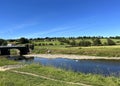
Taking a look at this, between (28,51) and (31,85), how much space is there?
105493 millimetres

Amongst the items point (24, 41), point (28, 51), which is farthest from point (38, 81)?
point (24, 41)

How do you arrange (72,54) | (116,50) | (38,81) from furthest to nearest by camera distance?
(72,54), (116,50), (38,81)

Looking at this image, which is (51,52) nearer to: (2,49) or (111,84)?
(2,49)

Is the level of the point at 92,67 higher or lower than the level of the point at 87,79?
lower

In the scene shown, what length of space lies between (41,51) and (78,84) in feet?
315

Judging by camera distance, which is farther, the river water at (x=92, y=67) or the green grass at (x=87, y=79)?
the river water at (x=92, y=67)

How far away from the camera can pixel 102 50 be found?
9162 centimetres

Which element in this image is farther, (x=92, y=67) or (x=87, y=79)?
(x=92, y=67)

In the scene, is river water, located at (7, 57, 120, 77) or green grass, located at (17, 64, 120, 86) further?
river water, located at (7, 57, 120, 77)

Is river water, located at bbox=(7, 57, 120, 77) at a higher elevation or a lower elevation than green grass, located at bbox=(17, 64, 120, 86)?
lower

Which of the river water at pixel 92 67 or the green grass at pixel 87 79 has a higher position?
the green grass at pixel 87 79

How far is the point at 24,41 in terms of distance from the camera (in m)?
160

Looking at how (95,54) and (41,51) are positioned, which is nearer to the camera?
(95,54)

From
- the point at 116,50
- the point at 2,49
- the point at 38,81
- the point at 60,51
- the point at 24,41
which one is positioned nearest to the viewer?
the point at 38,81
